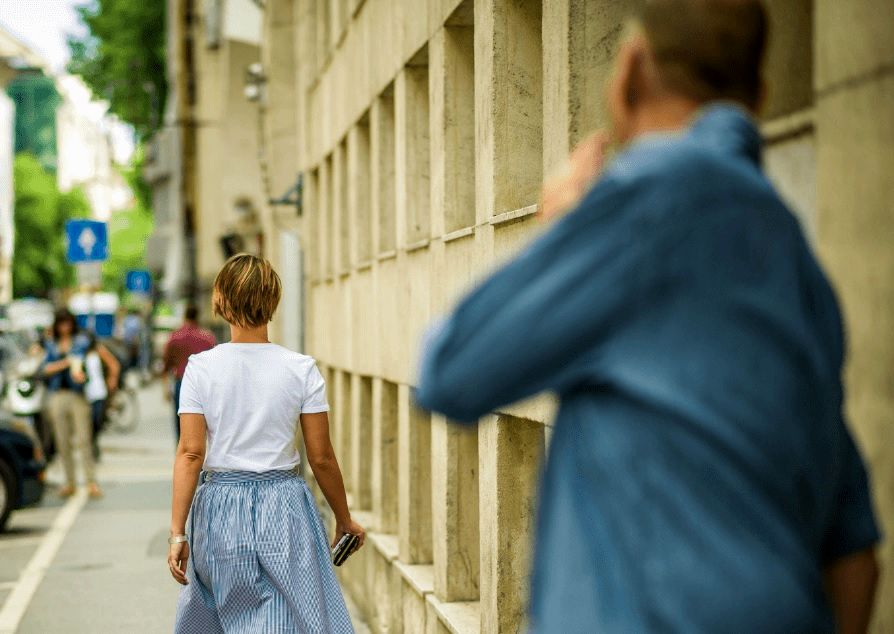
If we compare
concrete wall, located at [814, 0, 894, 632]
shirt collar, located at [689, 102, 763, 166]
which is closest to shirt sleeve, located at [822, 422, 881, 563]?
shirt collar, located at [689, 102, 763, 166]

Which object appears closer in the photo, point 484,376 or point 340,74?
point 484,376

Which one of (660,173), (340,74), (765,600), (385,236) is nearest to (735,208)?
(660,173)

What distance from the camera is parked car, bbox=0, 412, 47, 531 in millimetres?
15039

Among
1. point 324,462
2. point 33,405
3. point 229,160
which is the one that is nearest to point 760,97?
point 324,462

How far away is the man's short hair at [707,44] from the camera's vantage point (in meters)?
1.85

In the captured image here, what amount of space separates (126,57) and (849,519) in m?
52.4

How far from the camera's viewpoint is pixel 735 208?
1.77 m

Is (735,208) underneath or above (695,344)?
above

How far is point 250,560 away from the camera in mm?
5203

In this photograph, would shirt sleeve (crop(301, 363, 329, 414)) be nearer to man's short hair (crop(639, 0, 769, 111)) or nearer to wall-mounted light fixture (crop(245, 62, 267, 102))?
man's short hair (crop(639, 0, 769, 111))

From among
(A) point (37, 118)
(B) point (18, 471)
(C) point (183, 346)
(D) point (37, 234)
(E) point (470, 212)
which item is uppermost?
(A) point (37, 118)

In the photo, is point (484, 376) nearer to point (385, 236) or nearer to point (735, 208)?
point (735, 208)

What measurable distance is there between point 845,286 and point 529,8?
4.41 meters

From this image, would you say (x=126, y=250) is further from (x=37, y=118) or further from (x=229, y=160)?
(x=229, y=160)
